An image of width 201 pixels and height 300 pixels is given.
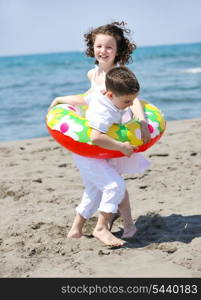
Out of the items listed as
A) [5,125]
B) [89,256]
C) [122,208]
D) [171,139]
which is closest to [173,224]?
[122,208]

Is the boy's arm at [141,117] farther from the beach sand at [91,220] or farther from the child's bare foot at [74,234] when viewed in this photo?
the child's bare foot at [74,234]

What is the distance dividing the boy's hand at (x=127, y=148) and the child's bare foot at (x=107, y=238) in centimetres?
63

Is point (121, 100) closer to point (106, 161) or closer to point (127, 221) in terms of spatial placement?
point (106, 161)

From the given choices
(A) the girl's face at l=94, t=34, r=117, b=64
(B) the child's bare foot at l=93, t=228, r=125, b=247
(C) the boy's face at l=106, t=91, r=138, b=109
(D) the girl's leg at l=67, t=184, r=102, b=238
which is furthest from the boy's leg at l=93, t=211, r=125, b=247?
(A) the girl's face at l=94, t=34, r=117, b=64

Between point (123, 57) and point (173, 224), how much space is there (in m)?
1.38

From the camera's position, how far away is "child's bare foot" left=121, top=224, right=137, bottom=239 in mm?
4195

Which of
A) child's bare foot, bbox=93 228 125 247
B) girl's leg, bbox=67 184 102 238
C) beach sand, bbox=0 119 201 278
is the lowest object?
beach sand, bbox=0 119 201 278

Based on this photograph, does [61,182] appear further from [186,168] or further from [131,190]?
[186,168]

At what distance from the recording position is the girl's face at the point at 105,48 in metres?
4.06

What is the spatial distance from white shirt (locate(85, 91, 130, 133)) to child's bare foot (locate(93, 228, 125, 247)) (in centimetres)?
79

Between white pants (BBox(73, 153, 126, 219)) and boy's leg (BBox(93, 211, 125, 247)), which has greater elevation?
white pants (BBox(73, 153, 126, 219))

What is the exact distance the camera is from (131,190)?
5.40 meters

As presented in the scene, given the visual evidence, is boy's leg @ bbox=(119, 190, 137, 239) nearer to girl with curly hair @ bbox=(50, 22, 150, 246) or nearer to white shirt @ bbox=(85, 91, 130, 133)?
girl with curly hair @ bbox=(50, 22, 150, 246)

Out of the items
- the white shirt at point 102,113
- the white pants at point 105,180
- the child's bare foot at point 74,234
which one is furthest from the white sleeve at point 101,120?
the child's bare foot at point 74,234
